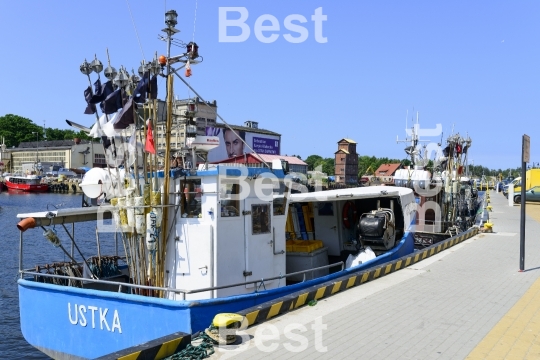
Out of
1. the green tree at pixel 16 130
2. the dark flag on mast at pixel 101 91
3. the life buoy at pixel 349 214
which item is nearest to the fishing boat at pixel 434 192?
the life buoy at pixel 349 214

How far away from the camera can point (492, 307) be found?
829 cm

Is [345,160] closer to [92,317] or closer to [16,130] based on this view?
[92,317]

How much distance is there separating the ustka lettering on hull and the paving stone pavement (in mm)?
2118

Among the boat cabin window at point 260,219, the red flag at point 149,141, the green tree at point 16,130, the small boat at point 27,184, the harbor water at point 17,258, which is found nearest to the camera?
the red flag at point 149,141

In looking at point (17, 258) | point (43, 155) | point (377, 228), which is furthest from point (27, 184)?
point (377, 228)

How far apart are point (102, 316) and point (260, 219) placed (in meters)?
3.03

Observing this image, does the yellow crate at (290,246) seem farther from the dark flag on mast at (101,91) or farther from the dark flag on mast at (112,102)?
the dark flag on mast at (101,91)

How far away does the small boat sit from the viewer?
79.9 meters

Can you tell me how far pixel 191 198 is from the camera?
8148mm

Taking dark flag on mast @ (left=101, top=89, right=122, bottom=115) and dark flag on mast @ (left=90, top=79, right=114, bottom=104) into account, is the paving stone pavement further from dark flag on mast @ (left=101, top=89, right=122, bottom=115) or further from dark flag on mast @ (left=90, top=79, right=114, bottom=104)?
dark flag on mast @ (left=90, top=79, right=114, bottom=104)

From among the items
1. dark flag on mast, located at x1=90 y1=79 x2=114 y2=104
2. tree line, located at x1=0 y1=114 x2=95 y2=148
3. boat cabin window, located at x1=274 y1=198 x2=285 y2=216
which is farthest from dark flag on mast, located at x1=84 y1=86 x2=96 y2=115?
tree line, located at x1=0 y1=114 x2=95 y2=148

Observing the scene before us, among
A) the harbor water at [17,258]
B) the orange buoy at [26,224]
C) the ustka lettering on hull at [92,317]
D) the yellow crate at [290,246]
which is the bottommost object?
the harbor water at [17,258]

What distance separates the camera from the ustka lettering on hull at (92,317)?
736cm

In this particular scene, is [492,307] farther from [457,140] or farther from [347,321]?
[457,140]
